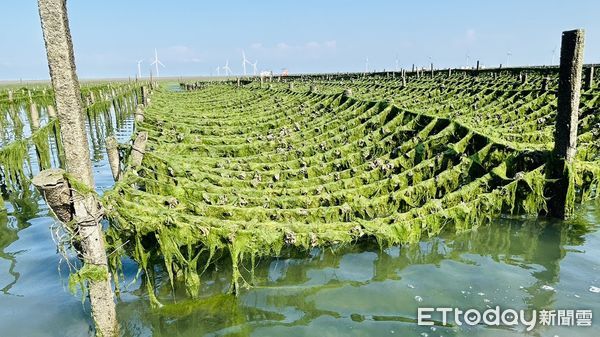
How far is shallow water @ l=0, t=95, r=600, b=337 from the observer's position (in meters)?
6.32

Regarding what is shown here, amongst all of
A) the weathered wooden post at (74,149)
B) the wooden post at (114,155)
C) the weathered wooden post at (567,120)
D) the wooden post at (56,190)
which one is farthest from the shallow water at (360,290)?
the wooden post at (114,155)

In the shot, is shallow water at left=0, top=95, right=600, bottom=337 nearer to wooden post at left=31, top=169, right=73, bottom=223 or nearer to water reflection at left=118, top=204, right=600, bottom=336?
water reflection at left=118, top=204, right=600, bottom=336

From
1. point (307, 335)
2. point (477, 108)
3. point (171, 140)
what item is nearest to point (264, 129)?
point (171, 140)

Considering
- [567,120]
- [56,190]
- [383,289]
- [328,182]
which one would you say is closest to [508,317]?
[383,289]

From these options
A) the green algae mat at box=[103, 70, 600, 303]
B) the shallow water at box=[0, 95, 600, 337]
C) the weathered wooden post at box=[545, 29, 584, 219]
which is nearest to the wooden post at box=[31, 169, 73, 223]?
the green algae mat at box=[103, 70, 600, 303]

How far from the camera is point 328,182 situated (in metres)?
9.44

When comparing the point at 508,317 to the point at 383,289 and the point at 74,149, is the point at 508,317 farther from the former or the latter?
the point at 74,149

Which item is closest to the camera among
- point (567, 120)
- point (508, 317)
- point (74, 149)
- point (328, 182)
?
point (74, 149)

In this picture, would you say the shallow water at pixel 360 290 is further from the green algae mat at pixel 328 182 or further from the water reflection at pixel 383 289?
the green algae mat at pixel 328 182

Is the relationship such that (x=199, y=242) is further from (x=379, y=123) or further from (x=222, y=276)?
(x=379, y=123)

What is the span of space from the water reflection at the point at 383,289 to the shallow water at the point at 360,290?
0.02 meters

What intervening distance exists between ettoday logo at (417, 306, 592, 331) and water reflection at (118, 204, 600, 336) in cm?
13

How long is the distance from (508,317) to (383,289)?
187 cm

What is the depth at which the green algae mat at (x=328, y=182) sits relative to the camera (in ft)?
20.1
